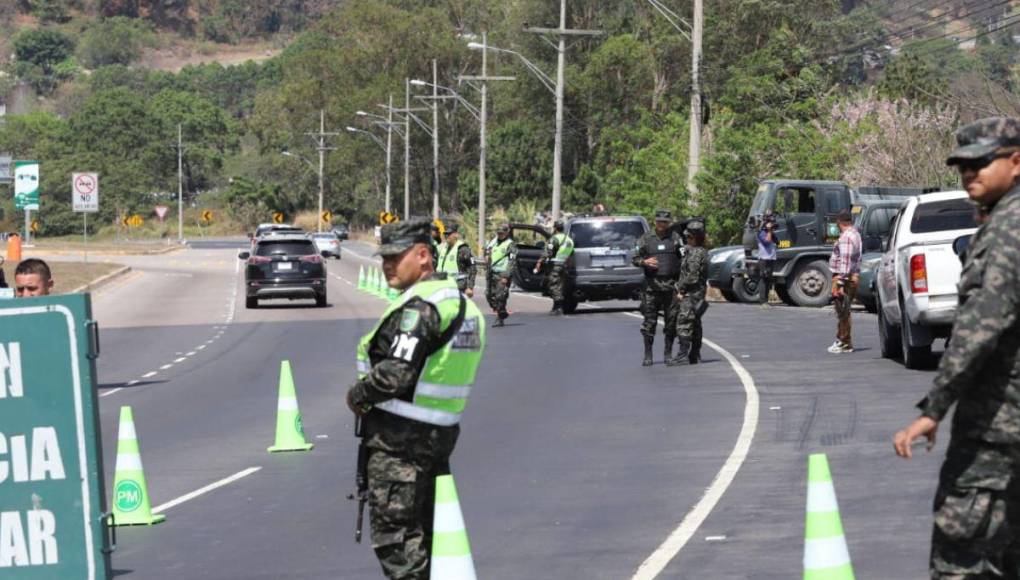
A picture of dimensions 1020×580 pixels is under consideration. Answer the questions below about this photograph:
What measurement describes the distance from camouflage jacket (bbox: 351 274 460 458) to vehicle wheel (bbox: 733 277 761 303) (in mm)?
32312

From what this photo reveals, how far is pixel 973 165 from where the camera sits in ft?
20.5

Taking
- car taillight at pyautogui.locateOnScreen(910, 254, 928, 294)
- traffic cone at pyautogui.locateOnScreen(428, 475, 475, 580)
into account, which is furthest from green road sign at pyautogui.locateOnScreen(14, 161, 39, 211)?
traffic cone at pyautogui.locateOnScreen(428, 475, 475, 580)

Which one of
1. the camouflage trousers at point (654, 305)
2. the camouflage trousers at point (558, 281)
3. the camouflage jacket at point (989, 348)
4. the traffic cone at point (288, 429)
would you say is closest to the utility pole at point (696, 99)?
the camouflage trousers at point (558, 281)

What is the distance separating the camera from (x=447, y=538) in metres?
7.15

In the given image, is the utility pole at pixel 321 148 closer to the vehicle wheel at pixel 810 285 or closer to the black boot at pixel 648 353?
the vehicle wheel at pixel 810 285

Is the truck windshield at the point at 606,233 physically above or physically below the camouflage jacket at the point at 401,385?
below

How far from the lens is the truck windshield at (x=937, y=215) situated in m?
21.9

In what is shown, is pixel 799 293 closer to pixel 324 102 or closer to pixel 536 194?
pixel 536 194

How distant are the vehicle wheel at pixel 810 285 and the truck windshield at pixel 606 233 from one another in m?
3.18

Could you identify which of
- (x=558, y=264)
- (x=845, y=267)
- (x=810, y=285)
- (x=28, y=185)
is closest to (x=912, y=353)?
(x=845, y=267)

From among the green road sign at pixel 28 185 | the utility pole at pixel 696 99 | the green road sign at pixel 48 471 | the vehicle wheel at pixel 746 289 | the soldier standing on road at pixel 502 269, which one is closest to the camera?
the green road sign at pixel 48 471

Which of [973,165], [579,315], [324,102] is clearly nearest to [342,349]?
[579,315]

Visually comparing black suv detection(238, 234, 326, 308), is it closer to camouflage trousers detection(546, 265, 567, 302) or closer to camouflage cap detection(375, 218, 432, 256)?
camouflage trousers detection(546, 265, 567, 302)

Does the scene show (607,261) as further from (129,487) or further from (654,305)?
(129,487)
